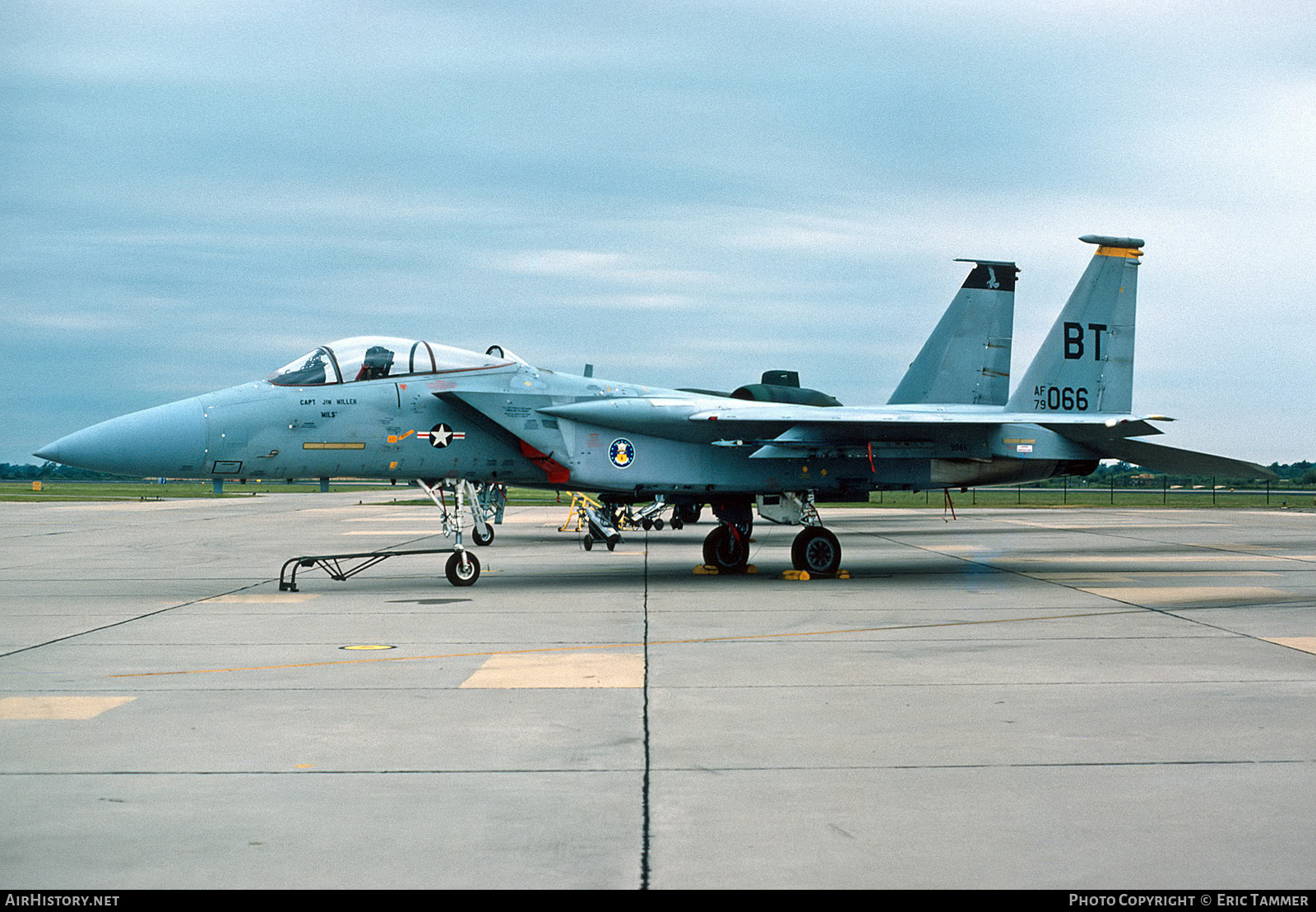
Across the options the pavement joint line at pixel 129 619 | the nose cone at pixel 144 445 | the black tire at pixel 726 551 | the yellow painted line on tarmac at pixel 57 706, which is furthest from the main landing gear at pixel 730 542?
the yellow painted line on tarmac at pixel 57 706

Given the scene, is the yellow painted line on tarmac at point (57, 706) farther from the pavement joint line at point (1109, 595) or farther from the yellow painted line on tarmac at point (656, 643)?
the pavement joint line at point (1109, 595)

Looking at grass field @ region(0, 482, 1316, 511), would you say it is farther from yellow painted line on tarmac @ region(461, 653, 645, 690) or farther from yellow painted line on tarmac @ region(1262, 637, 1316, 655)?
yellow painted line on tarmac @ region(461, 653, 645, 690)

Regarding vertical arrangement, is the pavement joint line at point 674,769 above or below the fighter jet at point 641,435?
below

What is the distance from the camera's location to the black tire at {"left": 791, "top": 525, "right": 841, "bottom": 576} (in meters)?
15.4

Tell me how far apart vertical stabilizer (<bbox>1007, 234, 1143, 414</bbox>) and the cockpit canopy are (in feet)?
28.3

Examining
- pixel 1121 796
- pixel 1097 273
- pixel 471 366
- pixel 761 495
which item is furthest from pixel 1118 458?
pixel 1121 796

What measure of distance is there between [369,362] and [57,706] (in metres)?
7.47

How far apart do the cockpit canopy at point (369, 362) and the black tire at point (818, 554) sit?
4892 mm

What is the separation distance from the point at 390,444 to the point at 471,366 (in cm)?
146

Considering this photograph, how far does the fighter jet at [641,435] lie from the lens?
13.2 m

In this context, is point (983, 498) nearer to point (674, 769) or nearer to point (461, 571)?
point (461, 571)

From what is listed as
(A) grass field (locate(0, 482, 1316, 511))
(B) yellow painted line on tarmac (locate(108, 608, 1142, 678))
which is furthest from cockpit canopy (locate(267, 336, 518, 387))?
(A) grass field (locate(0, 482, 1316, 511))

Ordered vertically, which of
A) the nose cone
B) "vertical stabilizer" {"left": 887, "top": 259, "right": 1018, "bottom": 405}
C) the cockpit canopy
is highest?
"vertical stabilizer" {"left": 887, "top": 259, "right": 1018, "bottom": 405}

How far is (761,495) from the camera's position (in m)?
15.7
